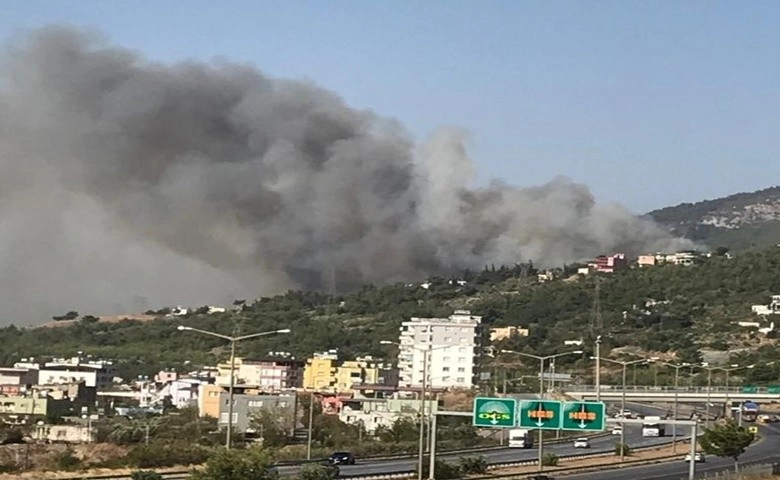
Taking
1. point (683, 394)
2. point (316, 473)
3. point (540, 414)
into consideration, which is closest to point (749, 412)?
point (683, 394)

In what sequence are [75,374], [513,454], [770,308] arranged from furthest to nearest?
[770,308], [75,374], [513,454]

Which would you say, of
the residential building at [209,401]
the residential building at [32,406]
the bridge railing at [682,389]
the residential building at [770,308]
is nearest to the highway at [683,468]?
the bridge railing at [682,389]

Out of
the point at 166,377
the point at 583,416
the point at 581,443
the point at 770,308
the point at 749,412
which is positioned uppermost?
the point at 770,308

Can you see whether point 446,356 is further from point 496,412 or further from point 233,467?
point 233,467

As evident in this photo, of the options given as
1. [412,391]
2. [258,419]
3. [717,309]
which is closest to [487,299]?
[717,309]

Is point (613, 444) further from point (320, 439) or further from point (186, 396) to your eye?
point (186, 396)

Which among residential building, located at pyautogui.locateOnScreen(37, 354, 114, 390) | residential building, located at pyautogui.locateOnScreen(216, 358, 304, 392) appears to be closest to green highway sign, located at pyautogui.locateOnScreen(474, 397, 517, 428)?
residential building, located at pyautogui.locateOnScreen(216, 358, 304, 392)

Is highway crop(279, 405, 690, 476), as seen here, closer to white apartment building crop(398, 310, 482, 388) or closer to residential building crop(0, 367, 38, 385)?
white apartment building crop(398, 310, 482, 388)

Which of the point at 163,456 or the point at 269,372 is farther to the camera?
the point at 269,372
